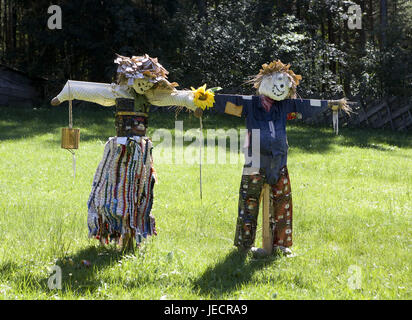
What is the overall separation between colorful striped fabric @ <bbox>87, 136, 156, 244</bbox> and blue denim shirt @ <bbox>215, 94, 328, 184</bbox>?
0.99m

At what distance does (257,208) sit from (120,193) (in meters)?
1.40

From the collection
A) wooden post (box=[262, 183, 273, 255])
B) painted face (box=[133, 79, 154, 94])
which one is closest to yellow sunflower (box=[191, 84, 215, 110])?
painted face (box=[133, 79, 154, 94])

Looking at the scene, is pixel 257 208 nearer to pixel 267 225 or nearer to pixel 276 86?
pixel 267 225

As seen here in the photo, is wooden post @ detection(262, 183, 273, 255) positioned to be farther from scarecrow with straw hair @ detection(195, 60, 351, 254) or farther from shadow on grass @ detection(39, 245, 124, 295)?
shadow on grass @ detection(39, 245, 124, 295)

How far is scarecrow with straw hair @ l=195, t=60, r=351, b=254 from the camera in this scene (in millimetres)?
5043

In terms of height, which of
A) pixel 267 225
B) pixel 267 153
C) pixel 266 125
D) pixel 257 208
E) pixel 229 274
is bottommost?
pixel 229 274

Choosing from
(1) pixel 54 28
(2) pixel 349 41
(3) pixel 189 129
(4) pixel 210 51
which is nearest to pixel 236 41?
(4) pixel 210 51

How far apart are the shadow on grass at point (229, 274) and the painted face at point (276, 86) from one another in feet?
5.39

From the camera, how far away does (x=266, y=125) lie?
507 centimetres

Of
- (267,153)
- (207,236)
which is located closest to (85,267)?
(207,236)

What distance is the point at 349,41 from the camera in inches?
953

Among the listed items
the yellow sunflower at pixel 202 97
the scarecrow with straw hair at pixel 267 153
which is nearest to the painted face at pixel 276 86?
the scarecrow with straw hair at pixel 267 153

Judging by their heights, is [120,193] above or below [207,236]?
above

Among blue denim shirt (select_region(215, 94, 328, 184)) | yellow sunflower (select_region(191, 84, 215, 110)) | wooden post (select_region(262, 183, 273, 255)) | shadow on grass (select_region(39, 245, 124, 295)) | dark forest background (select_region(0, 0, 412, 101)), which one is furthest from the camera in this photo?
dark forest background (select_region(0, 0, 412, 101))
